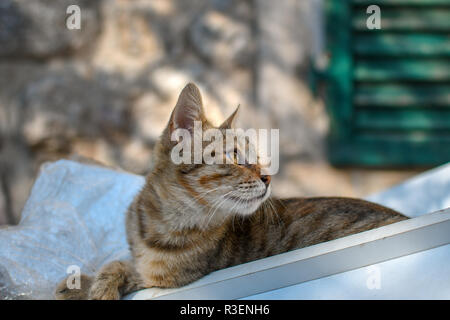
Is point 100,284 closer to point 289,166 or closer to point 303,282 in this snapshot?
point 303,282

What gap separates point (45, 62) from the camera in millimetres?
3850

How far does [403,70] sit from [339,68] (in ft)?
1.39

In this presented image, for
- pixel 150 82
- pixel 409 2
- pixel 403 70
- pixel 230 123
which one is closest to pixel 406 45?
pixel 403 70

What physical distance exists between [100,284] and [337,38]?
2519mm

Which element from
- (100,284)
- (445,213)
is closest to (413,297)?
(445,213)

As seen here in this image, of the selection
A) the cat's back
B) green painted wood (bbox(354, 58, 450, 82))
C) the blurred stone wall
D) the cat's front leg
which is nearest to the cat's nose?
the cat's back

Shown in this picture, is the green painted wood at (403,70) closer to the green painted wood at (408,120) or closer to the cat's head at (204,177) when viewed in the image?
the green painted wood at (408,120)

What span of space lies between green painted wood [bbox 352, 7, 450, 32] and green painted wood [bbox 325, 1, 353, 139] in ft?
0.40

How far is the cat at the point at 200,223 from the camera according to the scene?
6.49 feet

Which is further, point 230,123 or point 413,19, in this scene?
point 413,19

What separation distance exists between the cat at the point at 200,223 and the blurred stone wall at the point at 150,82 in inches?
68.0

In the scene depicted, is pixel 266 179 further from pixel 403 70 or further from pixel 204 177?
pixel 403 70

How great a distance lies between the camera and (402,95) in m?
3.87

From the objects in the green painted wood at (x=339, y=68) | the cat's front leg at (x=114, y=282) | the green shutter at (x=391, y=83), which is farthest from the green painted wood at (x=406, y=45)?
the cat's front leg at (x=114, y=282)
